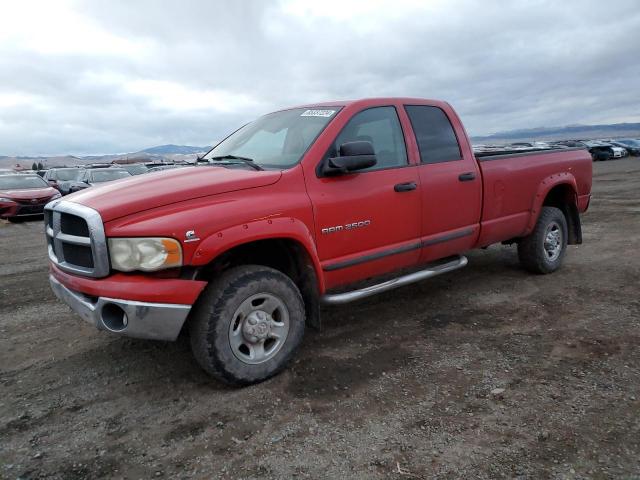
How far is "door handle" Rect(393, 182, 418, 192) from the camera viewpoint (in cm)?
382

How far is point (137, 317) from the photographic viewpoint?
274 centimetres

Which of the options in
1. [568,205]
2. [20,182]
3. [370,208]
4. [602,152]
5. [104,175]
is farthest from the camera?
[602,152]

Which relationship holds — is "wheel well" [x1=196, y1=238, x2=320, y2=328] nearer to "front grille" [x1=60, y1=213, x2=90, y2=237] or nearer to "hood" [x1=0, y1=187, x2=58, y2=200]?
"front grille" [x1=60, y1=213, x2=90, y2=237]

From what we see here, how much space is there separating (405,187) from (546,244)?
8.31 feet

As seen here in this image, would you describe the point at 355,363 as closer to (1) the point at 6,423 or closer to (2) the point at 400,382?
(2) the point at 400,382

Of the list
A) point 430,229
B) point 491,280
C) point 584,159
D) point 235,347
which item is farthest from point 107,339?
point 584,159

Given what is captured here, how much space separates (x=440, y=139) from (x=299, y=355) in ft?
7.74

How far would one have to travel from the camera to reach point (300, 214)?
3.26 meters

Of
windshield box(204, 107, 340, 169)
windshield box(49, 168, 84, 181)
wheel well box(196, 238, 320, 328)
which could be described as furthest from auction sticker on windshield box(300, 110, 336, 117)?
windshield box(49, 168, 84, 181)

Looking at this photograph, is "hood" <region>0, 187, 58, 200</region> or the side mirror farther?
"hood" <region>0, 187, 58, 200</region>

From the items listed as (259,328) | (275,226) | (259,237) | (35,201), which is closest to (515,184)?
(275,226)

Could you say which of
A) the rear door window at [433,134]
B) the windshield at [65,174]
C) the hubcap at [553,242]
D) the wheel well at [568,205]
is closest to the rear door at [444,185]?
the rear door window at [433,134]

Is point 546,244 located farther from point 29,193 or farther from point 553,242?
point 29,193

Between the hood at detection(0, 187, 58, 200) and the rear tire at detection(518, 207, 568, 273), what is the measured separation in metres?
13.1
